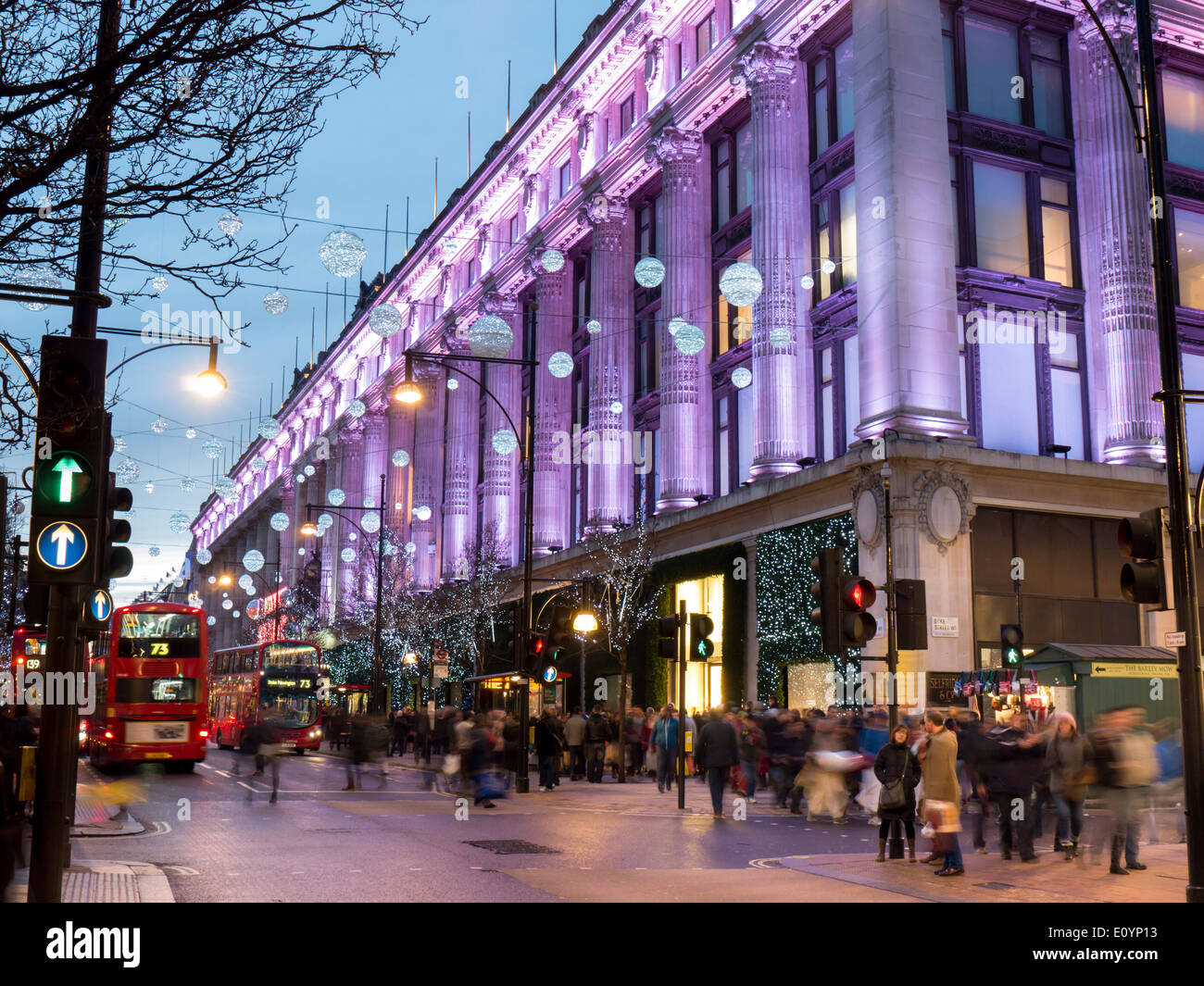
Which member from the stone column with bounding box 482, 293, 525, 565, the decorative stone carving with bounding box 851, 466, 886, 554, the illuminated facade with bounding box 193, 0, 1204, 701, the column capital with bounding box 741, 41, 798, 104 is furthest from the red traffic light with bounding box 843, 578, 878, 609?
the stone column with bounding box 482, 293, 525, 565

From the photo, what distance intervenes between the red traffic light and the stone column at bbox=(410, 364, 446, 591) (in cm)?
5199

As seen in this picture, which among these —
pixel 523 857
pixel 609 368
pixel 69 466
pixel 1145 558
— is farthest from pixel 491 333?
pixel 69 466

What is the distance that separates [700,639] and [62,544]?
16375 millimetres

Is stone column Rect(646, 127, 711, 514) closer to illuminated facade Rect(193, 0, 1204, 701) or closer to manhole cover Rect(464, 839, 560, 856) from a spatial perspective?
illuminated facade Rect(193, 0, 1204, 701)

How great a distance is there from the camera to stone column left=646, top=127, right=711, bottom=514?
4094 cm

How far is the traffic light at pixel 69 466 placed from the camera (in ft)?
28.1

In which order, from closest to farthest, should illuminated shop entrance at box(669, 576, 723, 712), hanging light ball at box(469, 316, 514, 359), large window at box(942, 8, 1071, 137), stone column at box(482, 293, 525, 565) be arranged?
hanging light ball at box(469, 316, 514, 359) → large window at box(942, 8, 1071, 137) → illuminated shop entrance at box(669, 576, 723, 712) → stone column at box(482, 293, 525, 565)

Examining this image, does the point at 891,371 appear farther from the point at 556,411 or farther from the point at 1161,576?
the point at 556,411

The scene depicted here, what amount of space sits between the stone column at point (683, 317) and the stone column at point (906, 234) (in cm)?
1002

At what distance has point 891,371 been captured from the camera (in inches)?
1189

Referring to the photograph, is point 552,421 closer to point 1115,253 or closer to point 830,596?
point 1115,253

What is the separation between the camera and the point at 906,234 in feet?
100
